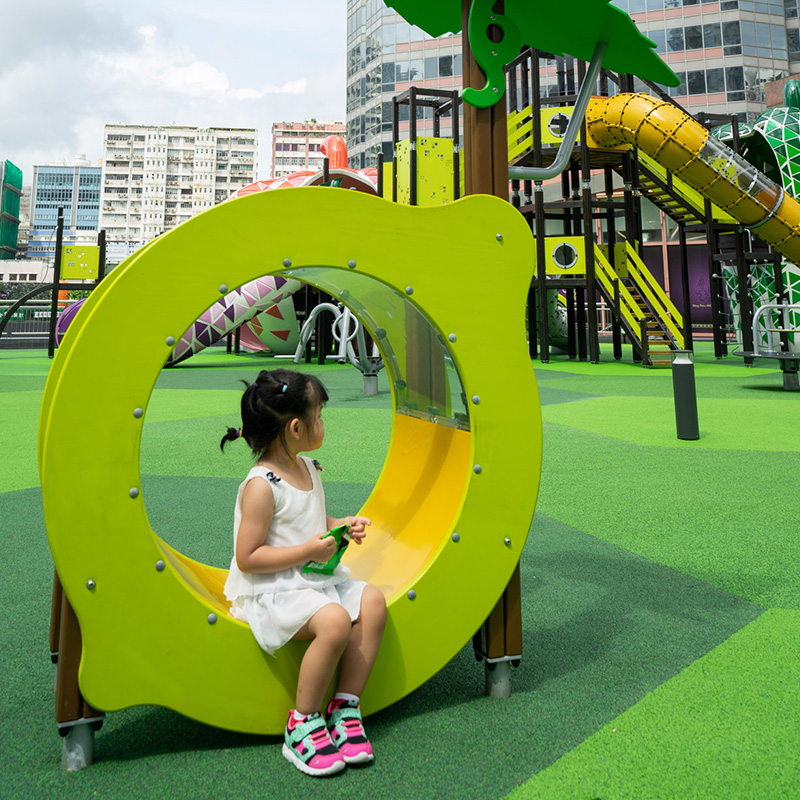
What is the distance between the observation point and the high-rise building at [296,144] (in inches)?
3954

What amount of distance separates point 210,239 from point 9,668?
1340mm

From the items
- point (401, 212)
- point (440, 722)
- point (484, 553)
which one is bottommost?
point (440, 722)

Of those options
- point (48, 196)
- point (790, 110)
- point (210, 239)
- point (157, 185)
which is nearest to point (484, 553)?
point (210, 239)

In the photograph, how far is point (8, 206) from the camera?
2296 inches

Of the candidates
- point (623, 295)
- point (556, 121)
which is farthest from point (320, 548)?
point (556, 121)

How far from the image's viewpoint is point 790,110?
49.3 feet

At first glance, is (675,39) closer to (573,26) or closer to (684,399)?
(684,399)

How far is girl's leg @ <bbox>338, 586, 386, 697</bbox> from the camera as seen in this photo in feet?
4.96

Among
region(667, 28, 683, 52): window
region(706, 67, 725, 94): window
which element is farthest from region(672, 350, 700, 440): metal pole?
region(667, 28, 683, 52): window

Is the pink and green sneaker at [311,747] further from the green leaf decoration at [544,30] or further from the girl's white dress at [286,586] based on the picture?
the green leaf decoration at [544,30]

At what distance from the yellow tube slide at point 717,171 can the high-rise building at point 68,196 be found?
347 feet

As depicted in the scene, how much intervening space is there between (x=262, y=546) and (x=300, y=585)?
0.42 ft

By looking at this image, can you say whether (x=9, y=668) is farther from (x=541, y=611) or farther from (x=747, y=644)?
(x=747, y=644)

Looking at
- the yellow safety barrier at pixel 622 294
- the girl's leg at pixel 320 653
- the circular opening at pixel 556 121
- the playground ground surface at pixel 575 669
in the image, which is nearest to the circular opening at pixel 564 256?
the yellow safety barrier at pixel 622 294
